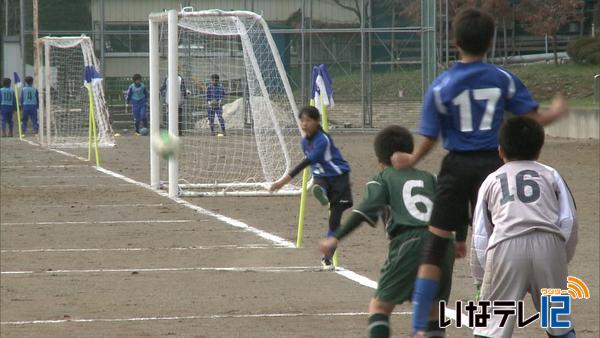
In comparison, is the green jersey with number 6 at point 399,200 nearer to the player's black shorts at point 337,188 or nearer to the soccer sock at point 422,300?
the soccer sock at point 422,300

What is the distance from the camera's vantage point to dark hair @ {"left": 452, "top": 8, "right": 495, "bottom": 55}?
22.8 feet

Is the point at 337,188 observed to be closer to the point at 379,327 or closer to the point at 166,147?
the point at 166,147

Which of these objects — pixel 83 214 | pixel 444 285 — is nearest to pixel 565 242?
pixel 444 285

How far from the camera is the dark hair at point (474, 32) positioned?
273 inches

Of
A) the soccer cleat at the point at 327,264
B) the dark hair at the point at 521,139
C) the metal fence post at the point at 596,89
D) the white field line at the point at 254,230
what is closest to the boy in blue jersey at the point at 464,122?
the dark hair at the point at 521,139

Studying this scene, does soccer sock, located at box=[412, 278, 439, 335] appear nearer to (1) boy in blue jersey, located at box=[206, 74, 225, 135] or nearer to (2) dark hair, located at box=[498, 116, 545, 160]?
(2) dark hair, located at box=[498, 116, 545, 160]

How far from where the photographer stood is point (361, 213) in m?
7.48

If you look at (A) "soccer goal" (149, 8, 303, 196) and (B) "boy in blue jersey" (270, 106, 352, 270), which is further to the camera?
(A) "soccer goal" (149, 8, 303, 196)

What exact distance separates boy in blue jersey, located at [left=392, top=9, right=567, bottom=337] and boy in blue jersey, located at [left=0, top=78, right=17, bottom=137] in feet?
126

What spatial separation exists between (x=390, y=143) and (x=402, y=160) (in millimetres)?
379

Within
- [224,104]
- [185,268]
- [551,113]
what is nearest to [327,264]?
[185,268]

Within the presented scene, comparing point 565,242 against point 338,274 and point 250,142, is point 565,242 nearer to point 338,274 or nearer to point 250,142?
point 338,274

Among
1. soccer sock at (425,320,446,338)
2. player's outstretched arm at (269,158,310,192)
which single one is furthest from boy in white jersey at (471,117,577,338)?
player's outstretched arm at (269,158,310,192)

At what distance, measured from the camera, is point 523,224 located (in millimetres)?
6445
